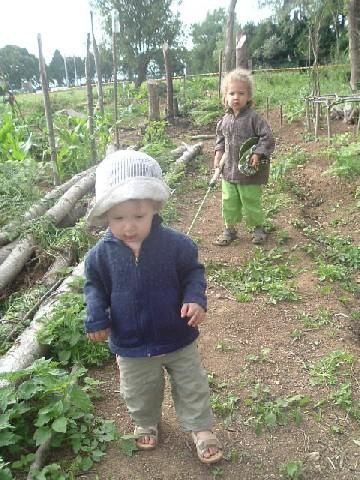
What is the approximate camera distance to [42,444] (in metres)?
2.37

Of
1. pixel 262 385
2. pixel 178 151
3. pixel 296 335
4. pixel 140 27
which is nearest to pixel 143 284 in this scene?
pixel 262 385

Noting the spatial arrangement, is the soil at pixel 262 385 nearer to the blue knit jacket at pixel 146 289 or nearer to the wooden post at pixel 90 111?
the blue knit jacket at pixel 146 289

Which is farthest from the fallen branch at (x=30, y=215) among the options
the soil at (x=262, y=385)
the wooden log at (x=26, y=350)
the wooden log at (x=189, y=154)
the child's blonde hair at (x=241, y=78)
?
the child's blonde hair at (x=241, y=78)

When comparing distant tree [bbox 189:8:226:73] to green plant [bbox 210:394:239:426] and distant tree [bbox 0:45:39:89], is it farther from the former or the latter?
green plant [bbox 210:394:239:426]

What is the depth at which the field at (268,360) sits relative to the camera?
7.80 feet

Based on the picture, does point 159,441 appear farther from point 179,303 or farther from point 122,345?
point 179,303

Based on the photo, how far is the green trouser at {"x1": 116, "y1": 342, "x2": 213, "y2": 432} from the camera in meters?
2.23

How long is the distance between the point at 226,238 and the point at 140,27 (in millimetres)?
23164

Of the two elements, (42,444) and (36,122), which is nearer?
(42,444)

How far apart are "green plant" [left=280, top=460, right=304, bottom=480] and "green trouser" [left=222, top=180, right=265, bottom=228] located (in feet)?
8.75

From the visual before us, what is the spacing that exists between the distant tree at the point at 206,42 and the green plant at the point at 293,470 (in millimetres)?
32331

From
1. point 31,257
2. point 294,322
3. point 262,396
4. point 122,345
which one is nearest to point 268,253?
point 294,322

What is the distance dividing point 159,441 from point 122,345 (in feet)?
2.23

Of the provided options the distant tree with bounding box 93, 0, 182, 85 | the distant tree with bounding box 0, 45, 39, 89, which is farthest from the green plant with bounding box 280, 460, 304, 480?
the distant tree with bounding box 93, 0, 182, 85
